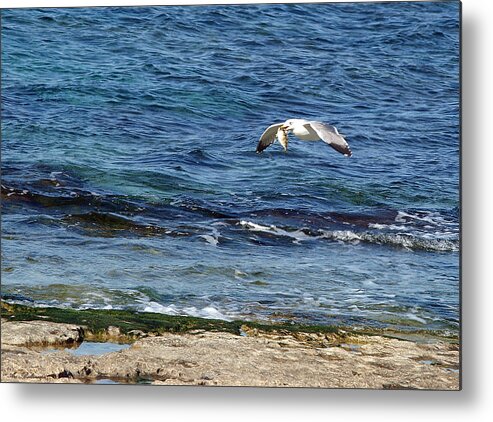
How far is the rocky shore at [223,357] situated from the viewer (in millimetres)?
4621

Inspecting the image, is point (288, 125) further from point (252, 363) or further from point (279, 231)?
point (252, 363)

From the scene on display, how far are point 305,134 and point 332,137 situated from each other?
0.13m

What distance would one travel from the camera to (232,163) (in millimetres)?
4895

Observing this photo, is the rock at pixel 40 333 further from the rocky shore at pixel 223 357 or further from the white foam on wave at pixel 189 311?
the white foam on wave at pixel 189 311

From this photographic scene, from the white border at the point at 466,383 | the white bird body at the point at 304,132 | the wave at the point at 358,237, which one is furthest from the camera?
the white bird body at the point at 304,132

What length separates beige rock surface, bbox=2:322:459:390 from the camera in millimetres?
4613

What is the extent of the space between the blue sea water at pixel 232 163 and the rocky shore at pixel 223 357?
0.31 feet

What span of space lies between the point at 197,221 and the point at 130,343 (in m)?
0.62

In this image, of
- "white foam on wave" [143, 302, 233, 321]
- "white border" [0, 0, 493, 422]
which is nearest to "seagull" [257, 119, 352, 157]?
"white border" [0, 0, 493, 422]

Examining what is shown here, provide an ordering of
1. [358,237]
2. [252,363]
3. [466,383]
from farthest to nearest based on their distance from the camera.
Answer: [358,237] → [252,363] → [466,383]

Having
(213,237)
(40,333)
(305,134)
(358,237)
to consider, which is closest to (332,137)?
(305,134)

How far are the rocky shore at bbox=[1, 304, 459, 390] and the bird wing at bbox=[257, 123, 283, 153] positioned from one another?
2.63ft

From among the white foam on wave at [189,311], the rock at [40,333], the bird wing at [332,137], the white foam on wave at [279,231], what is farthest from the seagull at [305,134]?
the rock at [40,333]

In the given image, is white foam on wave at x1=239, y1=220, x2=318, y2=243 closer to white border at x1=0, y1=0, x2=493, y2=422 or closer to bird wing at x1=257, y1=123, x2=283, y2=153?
bird wing at x1=257, y1=123, x2=283, y2=153
